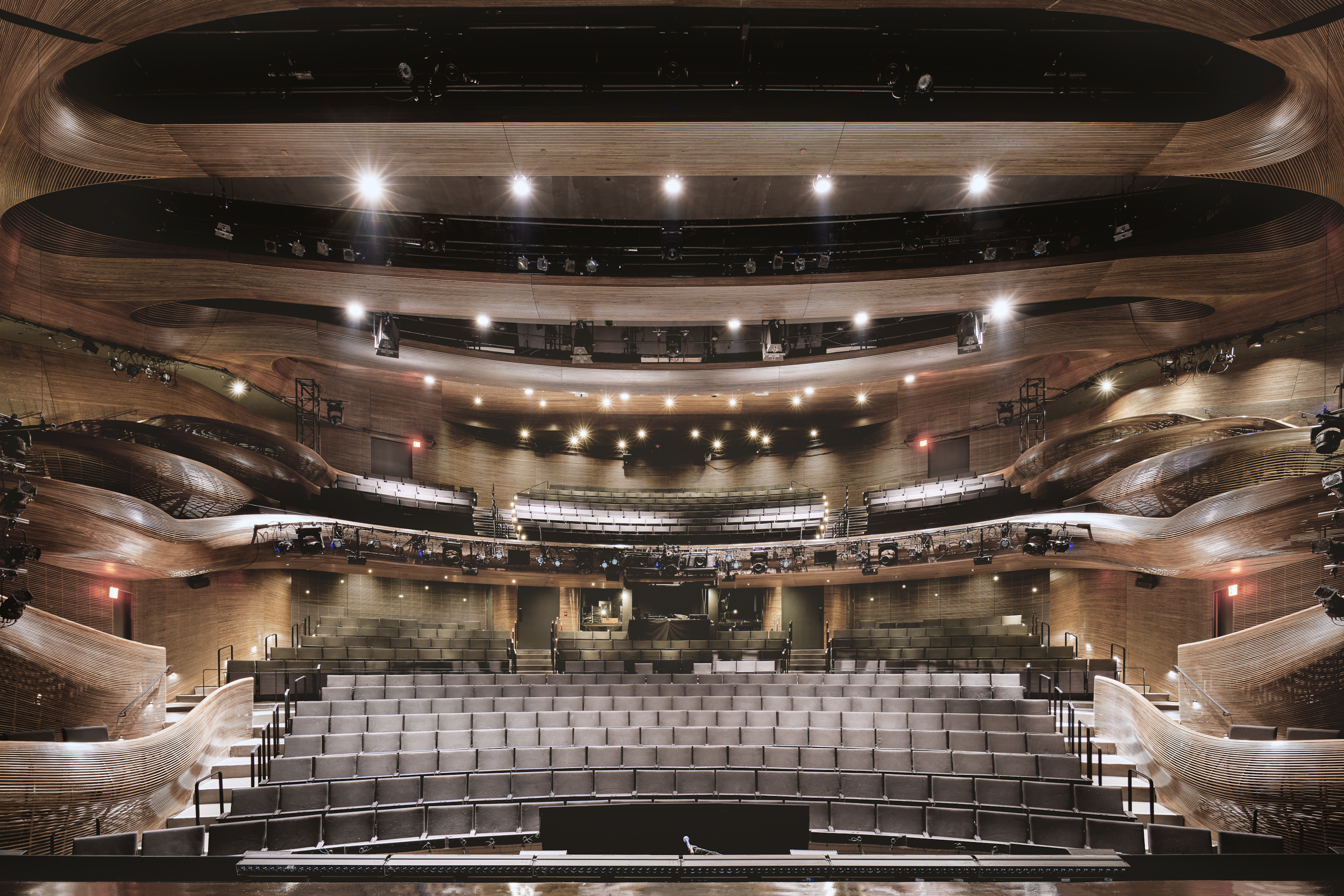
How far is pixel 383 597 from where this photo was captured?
17328mm

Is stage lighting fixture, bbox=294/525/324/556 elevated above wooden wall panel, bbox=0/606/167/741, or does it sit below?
above

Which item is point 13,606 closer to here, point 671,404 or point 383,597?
point 383,597

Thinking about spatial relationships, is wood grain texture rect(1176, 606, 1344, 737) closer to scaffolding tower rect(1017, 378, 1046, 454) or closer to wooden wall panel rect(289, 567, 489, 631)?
scaffolding tower rect(1017, 378, 1046, 454)

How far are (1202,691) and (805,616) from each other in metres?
10.3

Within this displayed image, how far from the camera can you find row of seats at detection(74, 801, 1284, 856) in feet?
18.6

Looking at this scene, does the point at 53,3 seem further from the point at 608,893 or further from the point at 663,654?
the point at 663,654

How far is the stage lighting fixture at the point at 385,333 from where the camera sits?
10891 millimetres

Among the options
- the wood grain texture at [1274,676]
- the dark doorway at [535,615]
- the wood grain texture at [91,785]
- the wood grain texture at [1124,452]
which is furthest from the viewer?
the dark doorway at [535,615]

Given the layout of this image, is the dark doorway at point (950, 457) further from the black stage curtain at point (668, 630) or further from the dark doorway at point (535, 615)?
the dark doorway at point (535, 615)

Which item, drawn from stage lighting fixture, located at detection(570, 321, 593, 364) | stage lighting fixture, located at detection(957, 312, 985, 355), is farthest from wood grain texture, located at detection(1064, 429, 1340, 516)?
stage lighting fixture, located at detection(570, 321, 593, 364)

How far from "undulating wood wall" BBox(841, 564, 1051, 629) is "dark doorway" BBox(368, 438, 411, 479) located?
38.3ft

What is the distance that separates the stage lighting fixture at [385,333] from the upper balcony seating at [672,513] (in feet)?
23.8

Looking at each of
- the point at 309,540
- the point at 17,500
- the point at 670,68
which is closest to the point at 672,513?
the point at 309,540

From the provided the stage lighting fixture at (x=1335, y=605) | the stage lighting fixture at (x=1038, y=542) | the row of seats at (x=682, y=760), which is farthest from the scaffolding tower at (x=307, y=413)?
the stage lighting fixture at (x=1335, y=605)
